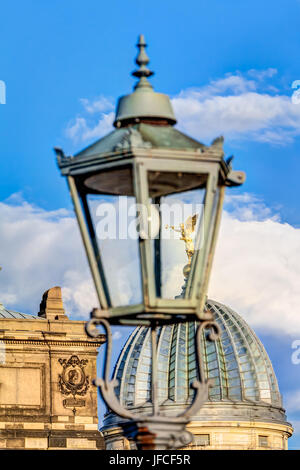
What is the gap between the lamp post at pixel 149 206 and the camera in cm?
1001

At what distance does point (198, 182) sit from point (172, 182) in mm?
187

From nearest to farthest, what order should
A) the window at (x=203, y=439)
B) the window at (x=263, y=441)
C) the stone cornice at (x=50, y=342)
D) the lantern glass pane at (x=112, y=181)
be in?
the lantern glass pane at (x=112, y=181) < the stone cornice at (x=50, y=342) < the window at (x=203, y=439) < the window at (x=263, y=441)

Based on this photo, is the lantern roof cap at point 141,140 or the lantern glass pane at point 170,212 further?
the lantern glass pane at point 170,212

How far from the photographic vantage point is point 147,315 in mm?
10227

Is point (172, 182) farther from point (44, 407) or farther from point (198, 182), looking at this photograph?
point (44, 407)

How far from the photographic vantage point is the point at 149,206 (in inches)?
397

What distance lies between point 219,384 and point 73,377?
33352mm

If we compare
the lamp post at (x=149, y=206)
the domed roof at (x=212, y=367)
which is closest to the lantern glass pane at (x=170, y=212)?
the lamp post at (x=149, y=206)

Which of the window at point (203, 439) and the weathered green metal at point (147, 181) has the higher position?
the window at point (203, 439)

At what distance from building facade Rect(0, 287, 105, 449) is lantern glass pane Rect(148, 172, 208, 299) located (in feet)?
149

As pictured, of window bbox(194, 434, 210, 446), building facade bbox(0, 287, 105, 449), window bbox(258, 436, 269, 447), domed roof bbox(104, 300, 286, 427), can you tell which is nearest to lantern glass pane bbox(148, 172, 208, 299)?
building facade bbox(0, 287, 105, 449)

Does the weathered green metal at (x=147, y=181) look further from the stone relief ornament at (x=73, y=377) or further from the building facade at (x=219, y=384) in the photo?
the building facade at (x=219, y=384)
